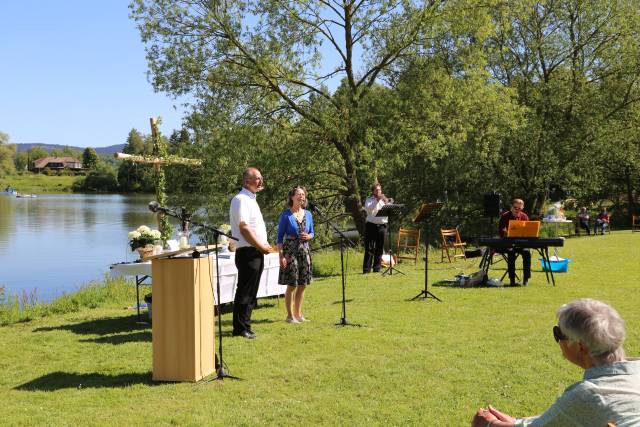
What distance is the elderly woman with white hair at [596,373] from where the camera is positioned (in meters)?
2.19

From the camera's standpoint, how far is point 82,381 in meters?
5.52

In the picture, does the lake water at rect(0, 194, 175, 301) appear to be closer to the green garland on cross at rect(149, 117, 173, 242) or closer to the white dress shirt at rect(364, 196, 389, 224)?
the green garland on cross at rect(149, 117, 173, 242)

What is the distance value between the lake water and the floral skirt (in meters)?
3.38

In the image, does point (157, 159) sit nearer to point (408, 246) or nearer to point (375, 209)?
point (375, 209)

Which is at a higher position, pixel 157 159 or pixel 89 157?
pixel 89 157

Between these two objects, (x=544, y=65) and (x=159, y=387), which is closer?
(x=159, y=387)

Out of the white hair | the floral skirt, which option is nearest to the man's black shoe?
the floral skirt

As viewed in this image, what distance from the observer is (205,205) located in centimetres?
1797

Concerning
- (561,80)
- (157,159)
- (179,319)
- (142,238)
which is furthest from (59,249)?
(179,319)

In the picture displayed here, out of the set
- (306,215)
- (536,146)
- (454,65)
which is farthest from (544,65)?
(306,215)

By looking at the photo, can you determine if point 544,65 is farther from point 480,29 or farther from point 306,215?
point 306,215

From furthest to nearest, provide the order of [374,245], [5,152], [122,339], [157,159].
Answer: [5,152] < [374,245] < [157,159] < [122,339]

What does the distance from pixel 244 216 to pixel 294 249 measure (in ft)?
4.13

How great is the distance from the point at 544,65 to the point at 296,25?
1459 centimetres
